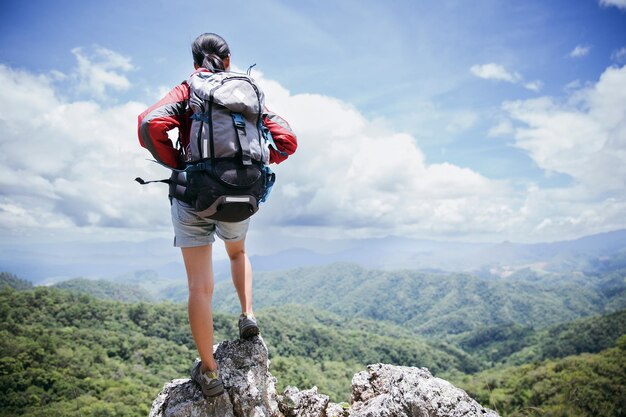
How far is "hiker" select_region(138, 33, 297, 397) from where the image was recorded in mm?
3256

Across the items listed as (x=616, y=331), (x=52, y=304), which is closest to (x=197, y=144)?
(x=52, y=304)

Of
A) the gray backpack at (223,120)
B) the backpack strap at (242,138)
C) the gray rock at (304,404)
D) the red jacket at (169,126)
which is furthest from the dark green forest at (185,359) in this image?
the red jacket at (169,126)

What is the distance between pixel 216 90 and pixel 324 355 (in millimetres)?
132873

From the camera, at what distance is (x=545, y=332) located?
152 metres

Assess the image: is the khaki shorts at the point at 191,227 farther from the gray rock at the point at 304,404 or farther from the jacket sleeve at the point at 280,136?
the gray rock at the point at 304,404

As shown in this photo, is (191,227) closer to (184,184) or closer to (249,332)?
(184,184)

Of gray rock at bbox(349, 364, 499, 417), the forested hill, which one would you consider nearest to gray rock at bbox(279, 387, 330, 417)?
gray rock at bbox(349, 364, 499, 417)

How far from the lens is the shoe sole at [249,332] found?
448cm

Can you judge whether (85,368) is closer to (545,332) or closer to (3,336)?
(3,336)

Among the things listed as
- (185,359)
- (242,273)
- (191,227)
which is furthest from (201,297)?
(185,359)

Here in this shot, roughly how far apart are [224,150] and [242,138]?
A: 0.20 metres

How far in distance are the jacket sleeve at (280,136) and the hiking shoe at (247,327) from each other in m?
2.08

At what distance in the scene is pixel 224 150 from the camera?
3154mm

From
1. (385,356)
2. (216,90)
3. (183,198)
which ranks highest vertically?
(216,90)
